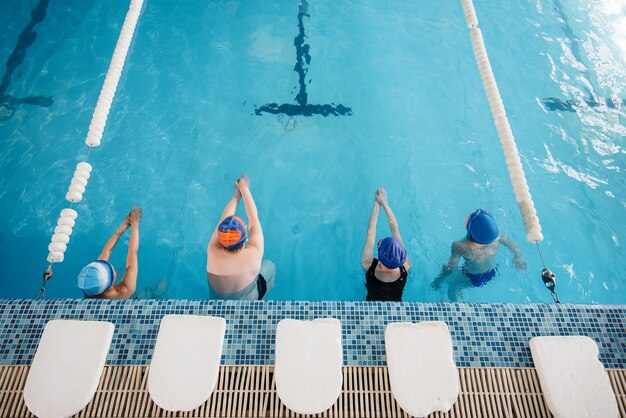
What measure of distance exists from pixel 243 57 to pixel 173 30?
1.27 metres

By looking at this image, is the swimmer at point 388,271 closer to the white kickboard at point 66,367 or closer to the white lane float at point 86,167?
the white kickboard at point 66,367

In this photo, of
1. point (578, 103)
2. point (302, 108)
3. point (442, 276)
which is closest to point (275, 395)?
point (442, 276)

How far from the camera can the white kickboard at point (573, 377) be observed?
2562mm

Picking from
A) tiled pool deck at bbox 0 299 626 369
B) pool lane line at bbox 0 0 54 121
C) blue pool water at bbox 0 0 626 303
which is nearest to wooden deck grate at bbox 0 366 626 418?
tiled pool deck at bbox 0 299 626 369

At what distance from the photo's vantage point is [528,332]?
9.82 feet

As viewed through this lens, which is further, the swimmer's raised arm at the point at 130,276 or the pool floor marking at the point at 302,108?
the pool floor marking at the point at 302,108

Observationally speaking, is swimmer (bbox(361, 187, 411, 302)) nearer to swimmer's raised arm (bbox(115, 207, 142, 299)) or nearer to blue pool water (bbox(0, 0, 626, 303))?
blue pool water (bbox(0, 0, 626, 303))

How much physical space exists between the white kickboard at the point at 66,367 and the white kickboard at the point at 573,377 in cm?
288

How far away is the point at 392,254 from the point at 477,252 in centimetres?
102

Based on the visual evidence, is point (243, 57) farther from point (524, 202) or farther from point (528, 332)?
point (528, 332)

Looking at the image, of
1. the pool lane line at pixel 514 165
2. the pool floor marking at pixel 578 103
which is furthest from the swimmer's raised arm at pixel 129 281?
the pool floor marking at pixel 578 103

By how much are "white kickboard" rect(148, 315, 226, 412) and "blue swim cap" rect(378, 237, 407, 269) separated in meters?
1.37

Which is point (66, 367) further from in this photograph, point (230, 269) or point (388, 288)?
point (388, 288)

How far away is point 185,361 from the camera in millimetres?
2697
